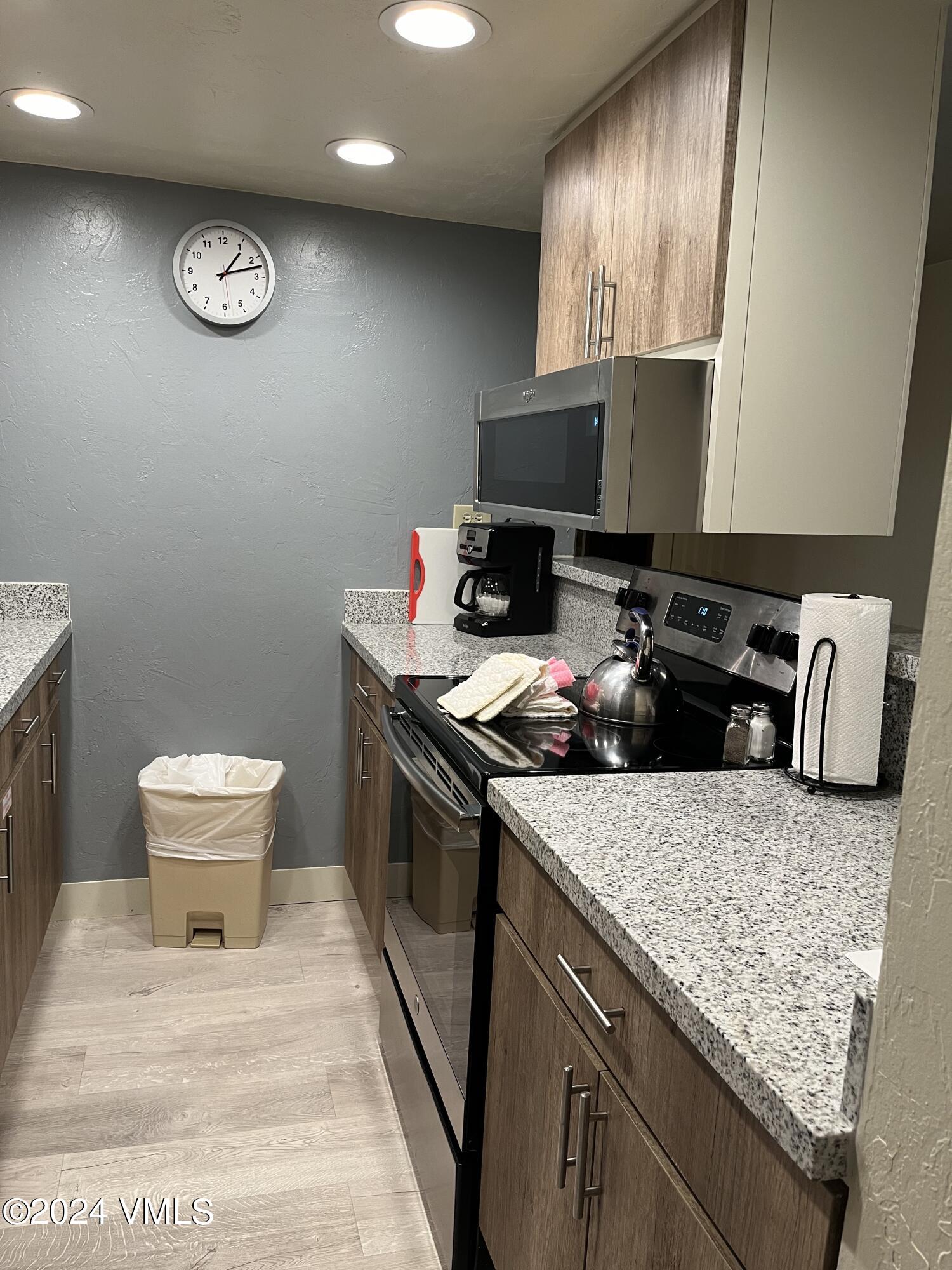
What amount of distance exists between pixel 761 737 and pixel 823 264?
807mm

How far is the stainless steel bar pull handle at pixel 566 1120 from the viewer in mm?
1142

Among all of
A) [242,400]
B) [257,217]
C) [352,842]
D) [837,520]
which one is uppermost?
[257,217]

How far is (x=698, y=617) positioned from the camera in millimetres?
2014

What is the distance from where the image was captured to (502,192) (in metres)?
2.74

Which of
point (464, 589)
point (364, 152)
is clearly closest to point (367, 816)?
point (464, 589)

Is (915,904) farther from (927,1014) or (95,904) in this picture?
(95,904)

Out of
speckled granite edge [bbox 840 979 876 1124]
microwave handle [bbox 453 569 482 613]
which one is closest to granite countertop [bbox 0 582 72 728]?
microwave handle [bbox 453 569 482 613]

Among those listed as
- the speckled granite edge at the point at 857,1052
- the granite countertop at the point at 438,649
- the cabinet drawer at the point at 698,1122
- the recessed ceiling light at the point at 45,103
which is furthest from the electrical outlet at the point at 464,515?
the speckled granite edge at the point at 857,1052

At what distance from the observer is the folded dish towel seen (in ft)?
5.99

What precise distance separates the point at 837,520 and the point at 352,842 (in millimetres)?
1819

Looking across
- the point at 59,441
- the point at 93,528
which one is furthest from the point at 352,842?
the point at 59,441

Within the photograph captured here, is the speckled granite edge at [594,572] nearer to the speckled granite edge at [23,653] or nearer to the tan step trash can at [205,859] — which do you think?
the tan step trash can at [205,859]

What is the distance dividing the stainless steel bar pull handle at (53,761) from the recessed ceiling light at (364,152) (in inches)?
66.9

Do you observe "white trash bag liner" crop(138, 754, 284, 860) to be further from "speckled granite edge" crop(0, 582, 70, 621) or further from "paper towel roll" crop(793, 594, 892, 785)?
"paper towel roll" crop(793, 594, 892, 785)
